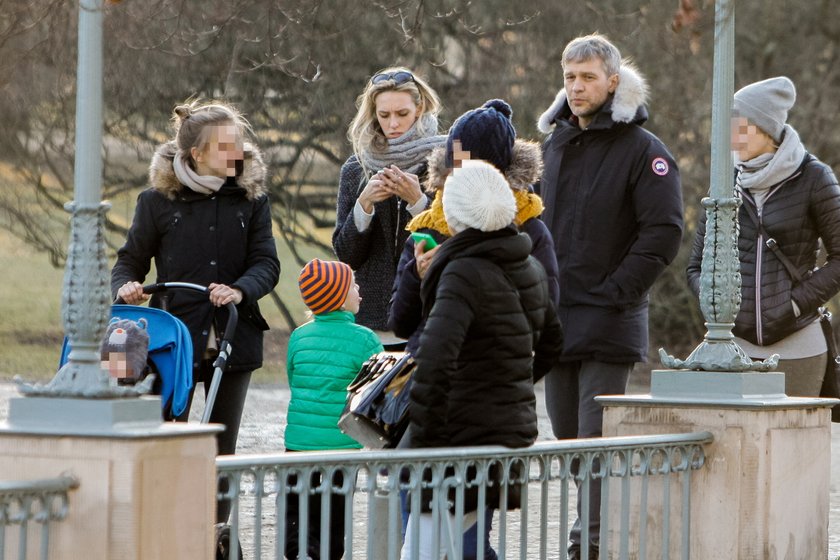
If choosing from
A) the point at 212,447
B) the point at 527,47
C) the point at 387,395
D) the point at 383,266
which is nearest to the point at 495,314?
the point at 387,395

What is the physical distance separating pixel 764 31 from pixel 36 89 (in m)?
8.12

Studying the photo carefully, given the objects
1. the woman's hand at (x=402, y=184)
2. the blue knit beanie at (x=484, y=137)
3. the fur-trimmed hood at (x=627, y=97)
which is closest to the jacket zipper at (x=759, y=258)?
the fur-trimmed hood at (x=627, y=97)

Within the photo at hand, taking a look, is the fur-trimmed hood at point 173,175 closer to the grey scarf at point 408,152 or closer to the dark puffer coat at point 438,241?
the grey scarf at point 408,152

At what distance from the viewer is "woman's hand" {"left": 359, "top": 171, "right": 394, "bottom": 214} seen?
6.40 meters

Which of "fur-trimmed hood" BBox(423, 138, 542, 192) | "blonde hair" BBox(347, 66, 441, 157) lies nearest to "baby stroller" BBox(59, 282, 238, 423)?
"blonde hair" BBox(347, 66, 441, 157)

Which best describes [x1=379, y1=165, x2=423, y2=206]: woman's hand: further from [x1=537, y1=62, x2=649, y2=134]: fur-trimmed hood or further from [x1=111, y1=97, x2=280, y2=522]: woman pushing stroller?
[x1=537, y1=62, x2=649, y2=134]: fur-trimmed hood

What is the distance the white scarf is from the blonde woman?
1.61ft

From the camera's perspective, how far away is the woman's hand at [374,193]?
640cm

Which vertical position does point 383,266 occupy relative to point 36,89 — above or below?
below

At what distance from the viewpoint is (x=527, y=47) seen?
18.0 metres

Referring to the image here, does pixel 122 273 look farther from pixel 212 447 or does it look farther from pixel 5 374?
pixel 5 374

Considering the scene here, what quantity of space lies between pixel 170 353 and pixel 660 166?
197cm

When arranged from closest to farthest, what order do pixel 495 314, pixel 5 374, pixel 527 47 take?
pixel 495 314, pixel 527 47, pixel 5 374

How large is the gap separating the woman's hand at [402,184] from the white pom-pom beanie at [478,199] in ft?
3.33
